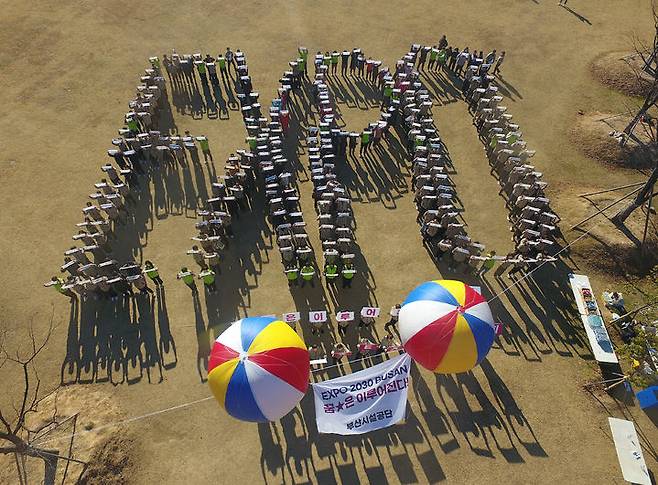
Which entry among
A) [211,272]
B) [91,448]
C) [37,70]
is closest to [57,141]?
[37,70]

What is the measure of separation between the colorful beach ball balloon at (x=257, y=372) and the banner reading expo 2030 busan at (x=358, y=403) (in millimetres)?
1233

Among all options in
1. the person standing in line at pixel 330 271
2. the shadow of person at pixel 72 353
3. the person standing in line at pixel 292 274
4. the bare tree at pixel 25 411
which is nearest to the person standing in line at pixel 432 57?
the person standing in line at pixel 330 271

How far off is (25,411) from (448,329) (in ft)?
42.7

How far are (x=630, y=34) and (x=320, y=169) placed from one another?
27.8 metres

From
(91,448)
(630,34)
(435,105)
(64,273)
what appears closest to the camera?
(91,448)

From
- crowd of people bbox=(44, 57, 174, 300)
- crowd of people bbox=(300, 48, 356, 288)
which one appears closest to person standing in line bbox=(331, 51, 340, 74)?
crowd of people bbox=(300, 48, 356, 288)

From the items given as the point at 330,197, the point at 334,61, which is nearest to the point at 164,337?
the point at 330,197

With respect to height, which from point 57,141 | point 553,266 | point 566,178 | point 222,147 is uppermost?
point 566,178

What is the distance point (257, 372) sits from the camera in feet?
37.1

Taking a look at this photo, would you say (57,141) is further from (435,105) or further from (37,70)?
(435,105)

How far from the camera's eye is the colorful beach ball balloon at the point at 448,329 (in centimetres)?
1226

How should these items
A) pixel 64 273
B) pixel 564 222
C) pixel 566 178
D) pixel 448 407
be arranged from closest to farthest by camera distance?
pixel 448 407 < pixel 64 273 < pixel 564 222 < pixel 566 178

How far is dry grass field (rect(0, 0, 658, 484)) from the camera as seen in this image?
13602mm

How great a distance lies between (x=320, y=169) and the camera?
19.9 m
